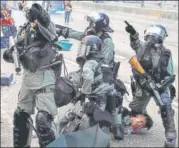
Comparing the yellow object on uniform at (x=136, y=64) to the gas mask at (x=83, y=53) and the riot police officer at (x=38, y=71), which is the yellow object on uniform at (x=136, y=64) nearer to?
the gas mask at (x=83, y=53)

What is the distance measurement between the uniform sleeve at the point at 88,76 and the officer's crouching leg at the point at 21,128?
0.79m

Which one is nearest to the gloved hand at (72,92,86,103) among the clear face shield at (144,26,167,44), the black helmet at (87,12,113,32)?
the black helmet at (87,12,113,32)

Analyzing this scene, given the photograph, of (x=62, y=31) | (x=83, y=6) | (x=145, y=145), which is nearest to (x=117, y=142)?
(x=145, y=145)

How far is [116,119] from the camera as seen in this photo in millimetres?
5734

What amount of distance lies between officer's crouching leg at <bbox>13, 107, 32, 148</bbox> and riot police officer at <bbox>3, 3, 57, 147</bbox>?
0.04 feet

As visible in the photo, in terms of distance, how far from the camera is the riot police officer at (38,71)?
4.74 meters

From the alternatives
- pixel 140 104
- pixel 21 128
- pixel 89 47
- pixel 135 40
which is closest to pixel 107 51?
pixel 89 47

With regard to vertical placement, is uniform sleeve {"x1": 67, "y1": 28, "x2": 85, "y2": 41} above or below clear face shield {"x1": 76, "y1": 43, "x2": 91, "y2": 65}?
above

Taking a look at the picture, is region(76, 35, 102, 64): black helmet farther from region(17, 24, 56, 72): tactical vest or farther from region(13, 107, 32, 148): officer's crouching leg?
region(13, 107, 32, 148): officer's crouching leg

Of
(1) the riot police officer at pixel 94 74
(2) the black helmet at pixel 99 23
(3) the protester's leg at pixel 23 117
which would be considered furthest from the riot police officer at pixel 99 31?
(3) the protester's leg at pixel 23 117

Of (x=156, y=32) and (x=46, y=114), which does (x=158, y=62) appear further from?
(x=46, y=114)

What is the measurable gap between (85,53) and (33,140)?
141 cm

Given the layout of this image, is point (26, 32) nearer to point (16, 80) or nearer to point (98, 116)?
point (98, 116)

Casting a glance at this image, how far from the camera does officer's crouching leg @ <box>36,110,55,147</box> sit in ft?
15.3
